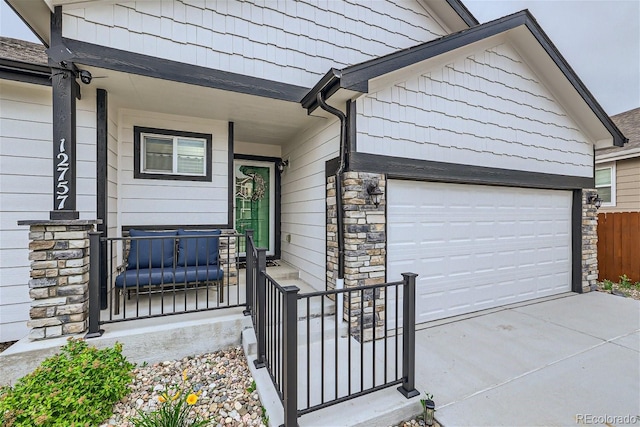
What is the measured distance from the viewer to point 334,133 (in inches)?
153

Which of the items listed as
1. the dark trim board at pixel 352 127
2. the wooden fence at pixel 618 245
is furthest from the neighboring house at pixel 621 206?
the dark trim board at pixel 352 127

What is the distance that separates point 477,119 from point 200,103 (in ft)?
13.6

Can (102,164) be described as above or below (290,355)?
above

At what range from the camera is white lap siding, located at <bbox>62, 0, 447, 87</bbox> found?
309cm

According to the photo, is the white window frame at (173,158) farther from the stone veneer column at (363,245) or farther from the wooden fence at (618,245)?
the wooden fence at (618,245)

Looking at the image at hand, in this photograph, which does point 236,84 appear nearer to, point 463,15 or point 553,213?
point 463,15

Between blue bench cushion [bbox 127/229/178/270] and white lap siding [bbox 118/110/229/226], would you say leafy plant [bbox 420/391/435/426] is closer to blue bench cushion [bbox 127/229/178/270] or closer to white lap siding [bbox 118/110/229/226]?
blue bench cushion [bbox 127/229/178/270]

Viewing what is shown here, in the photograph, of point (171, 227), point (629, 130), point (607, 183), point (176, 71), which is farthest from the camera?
point (629, 130)

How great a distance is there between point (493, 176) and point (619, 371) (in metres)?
2.81

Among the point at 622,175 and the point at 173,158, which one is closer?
the point at 173,158

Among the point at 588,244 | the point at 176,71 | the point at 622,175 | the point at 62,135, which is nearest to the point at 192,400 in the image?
the point at 62,135

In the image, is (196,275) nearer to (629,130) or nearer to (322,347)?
(322,347)

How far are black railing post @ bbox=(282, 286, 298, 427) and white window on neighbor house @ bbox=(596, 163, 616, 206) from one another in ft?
35.8

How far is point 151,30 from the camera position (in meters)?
3.21
